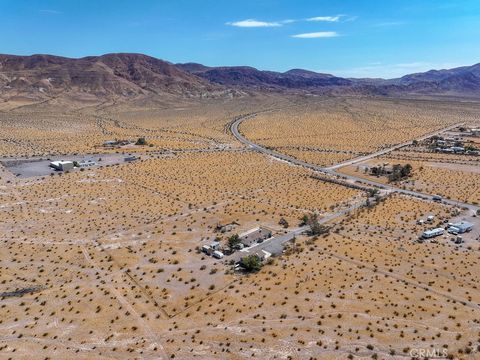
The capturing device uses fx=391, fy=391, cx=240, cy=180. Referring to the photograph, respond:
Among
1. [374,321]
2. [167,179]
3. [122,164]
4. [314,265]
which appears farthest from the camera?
[122,164]

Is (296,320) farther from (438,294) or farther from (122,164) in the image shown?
(122,164)

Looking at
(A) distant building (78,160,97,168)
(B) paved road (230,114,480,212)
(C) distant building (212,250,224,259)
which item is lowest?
(C) distant building (212,250,224,259)

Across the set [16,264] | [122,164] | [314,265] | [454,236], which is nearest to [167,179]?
[122,164]

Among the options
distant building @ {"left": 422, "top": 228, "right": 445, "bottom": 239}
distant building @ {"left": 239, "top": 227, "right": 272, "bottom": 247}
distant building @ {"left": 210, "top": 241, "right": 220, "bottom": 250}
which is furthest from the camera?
distant building @ {"left": 422, "top": 228, "right": 445, "bottom": 239}

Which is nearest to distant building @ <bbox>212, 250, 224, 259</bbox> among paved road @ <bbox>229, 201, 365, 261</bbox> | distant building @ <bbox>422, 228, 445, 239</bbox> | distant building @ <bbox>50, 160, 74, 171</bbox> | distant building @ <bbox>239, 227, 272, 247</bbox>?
paved road @ <bbox>229, 201, 365, 261</bbox>

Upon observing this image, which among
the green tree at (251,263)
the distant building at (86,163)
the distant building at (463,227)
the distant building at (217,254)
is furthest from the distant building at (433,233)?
the distant building at (86,163)

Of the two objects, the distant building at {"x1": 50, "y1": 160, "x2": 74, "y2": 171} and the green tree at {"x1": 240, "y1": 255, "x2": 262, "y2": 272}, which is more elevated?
the distant building at {"x1": 50, "y1": 160, "x2": 74, "y2": 171}

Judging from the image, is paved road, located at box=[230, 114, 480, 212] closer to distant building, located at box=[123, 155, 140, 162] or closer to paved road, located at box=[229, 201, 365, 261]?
paved road, located at box=[229, 201, 365, 261]

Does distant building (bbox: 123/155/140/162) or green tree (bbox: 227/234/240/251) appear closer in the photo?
green tree (bbox: 227/234/240/251)

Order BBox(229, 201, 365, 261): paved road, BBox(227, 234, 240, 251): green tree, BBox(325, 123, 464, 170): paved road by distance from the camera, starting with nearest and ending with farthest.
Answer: BBox(229, 201, 365, 261): paved road
BBox(227, 234, 240, 251): green tree
BBox(325, 123, 464, 170): paved road
